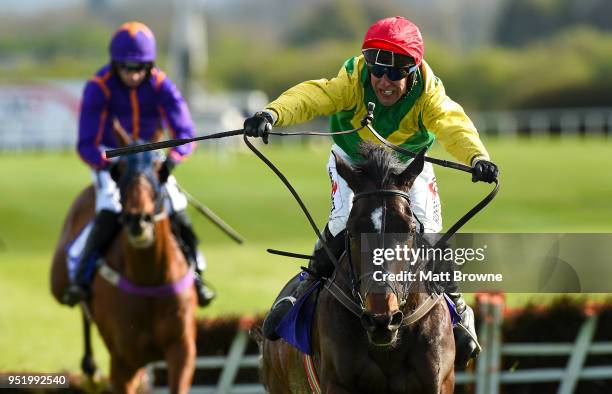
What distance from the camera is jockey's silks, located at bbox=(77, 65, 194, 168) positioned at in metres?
7.66

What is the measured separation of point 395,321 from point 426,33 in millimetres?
87834

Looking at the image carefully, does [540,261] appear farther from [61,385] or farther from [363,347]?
[61,385]

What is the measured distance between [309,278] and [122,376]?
217cm

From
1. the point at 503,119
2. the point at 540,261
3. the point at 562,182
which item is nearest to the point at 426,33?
the point at 503,119

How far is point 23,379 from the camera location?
753cm

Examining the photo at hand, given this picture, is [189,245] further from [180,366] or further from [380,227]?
[380,227]

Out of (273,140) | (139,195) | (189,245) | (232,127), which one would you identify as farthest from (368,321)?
(273,140)

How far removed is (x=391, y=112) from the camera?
202 inches

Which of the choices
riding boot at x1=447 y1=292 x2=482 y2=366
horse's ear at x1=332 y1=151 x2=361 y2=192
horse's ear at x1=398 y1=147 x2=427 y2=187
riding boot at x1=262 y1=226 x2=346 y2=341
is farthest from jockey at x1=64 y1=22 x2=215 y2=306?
horse's ear at x1=398 y1=147 x2=427 y2=187

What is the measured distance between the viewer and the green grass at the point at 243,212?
1200 cm

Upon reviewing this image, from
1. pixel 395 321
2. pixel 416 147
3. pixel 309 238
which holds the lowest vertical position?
pixel 309 238

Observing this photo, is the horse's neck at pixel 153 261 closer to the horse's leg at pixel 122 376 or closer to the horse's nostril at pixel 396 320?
the horse's leg at pixel 122 376

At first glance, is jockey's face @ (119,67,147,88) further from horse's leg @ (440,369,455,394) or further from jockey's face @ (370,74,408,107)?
horse's leg @ (440,369,455,394)


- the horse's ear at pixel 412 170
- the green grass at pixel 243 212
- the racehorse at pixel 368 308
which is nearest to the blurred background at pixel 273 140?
the green grass at pixel 243 212
